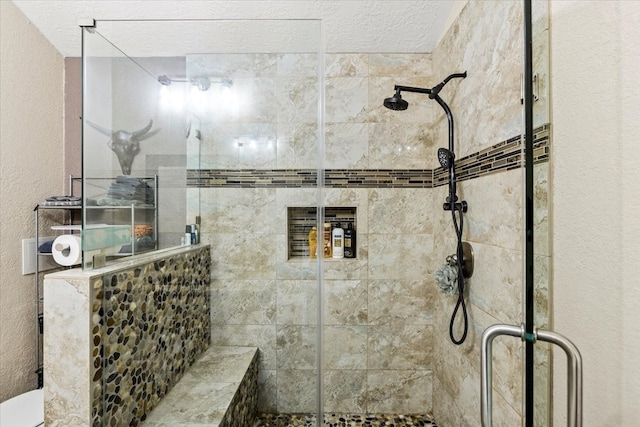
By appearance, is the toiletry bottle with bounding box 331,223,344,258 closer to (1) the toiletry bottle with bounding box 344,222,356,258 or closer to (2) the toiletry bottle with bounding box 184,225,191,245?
(1) the toiletry bottle with bounding box 344,222,356,258

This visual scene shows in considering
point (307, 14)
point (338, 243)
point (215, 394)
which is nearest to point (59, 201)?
point (215, 394)

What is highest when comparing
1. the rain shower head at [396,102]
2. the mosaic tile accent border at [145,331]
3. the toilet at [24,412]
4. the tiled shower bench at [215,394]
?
the rain shower head at [396,102]

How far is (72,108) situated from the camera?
1.82m

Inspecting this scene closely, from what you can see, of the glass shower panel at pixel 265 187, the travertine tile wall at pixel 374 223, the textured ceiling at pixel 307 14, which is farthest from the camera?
the textured ceiling at pixel 307 14

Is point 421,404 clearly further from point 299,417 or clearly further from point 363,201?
point 363,201

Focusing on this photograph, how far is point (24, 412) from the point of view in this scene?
4.06 feet

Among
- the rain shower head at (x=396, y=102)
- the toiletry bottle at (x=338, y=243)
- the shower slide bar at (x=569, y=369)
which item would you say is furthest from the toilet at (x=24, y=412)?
the rain shower head at (x=396, y=102)

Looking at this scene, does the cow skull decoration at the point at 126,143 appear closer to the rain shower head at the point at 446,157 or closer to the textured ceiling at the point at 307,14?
the textured ceiling at the point at 307,14

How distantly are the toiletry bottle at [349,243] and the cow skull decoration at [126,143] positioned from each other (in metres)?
1.16

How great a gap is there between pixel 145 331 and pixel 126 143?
2.55 ft

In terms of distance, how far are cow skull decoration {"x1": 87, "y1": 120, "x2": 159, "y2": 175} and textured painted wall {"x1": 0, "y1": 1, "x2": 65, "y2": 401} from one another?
813 mm

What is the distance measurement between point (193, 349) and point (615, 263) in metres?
1.42

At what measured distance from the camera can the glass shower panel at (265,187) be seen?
4.00 feet

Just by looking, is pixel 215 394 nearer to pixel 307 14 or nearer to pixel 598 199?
pixel 598 199
